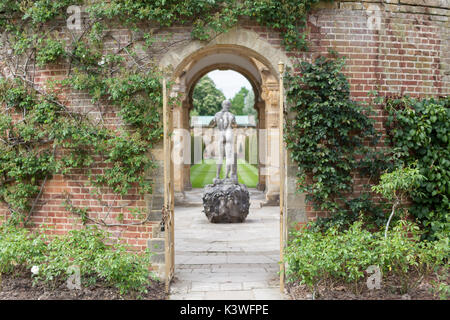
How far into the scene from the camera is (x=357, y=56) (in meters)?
4.79

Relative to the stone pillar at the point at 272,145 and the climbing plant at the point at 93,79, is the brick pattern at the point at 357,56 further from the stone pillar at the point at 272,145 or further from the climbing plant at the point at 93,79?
the stone pillar at the point at 272,145

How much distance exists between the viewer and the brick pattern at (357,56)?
4.73 meters

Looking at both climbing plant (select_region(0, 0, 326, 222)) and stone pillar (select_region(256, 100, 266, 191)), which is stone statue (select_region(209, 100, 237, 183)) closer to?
stone pillar (select_region(256, 100, 266, 191))

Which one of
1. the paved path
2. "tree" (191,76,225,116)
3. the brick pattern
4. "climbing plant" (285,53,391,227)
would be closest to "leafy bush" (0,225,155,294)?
the paved path

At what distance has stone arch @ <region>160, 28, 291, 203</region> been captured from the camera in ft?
15.3

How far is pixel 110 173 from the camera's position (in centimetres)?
469

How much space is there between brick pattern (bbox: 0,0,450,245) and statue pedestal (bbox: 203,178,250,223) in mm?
3411

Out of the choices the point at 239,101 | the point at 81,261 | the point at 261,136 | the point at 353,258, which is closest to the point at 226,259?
the point at 353,258

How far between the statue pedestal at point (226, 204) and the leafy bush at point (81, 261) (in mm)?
3949

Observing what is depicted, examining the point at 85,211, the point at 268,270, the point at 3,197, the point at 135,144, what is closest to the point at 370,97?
the point at 268,270

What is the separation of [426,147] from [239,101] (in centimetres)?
5504

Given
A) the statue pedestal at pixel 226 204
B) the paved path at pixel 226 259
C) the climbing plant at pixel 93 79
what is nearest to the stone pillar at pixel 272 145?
the paved path at pixel 226 259

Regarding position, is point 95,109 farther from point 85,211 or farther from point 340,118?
point 340,118

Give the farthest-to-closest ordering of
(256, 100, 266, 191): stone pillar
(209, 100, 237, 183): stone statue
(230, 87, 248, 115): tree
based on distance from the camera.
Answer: (230, 87, 248, 115): tree
(256, 100, 266, 191): stone pillar
(209, 100, 237, 183): stone statue
